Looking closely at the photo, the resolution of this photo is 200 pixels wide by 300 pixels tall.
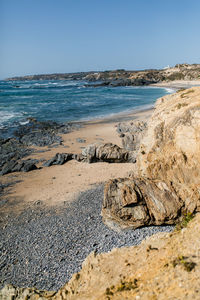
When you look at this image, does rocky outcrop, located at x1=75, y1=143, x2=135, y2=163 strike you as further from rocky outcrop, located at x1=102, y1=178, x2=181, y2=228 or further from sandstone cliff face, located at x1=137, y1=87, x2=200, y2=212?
rocky outcrop, located at x1=102, y1=178, x2=181, y2=228

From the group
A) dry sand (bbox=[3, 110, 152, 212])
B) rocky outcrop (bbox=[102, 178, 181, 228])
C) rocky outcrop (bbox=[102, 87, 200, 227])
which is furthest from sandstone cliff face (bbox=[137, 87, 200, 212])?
dry sand (bbox=[3, 110, 152, 212])

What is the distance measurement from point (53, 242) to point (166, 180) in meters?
6.08

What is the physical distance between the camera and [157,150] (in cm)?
1031

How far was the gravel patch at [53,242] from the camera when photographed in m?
8.48

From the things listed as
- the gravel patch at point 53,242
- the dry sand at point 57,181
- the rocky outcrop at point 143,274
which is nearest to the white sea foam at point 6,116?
the dry sand at point 57,181

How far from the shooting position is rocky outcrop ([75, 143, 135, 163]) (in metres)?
18.2

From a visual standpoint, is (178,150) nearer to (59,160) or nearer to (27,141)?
(59,160)

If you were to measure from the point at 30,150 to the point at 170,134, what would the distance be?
17996 millimetres

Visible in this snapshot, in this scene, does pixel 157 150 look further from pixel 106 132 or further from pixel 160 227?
pixel 106 132

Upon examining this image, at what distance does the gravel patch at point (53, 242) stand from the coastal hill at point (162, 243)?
1.09 meters

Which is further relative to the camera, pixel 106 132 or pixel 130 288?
pixel 106 132

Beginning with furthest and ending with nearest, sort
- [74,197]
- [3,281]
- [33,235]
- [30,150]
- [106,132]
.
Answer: [106,132]
[30,150]
[74,197]
[33,235]
[3,281]

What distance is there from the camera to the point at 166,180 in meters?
10.1

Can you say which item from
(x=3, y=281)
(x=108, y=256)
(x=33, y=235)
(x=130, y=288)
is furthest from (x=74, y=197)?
(x=130, y=288)
